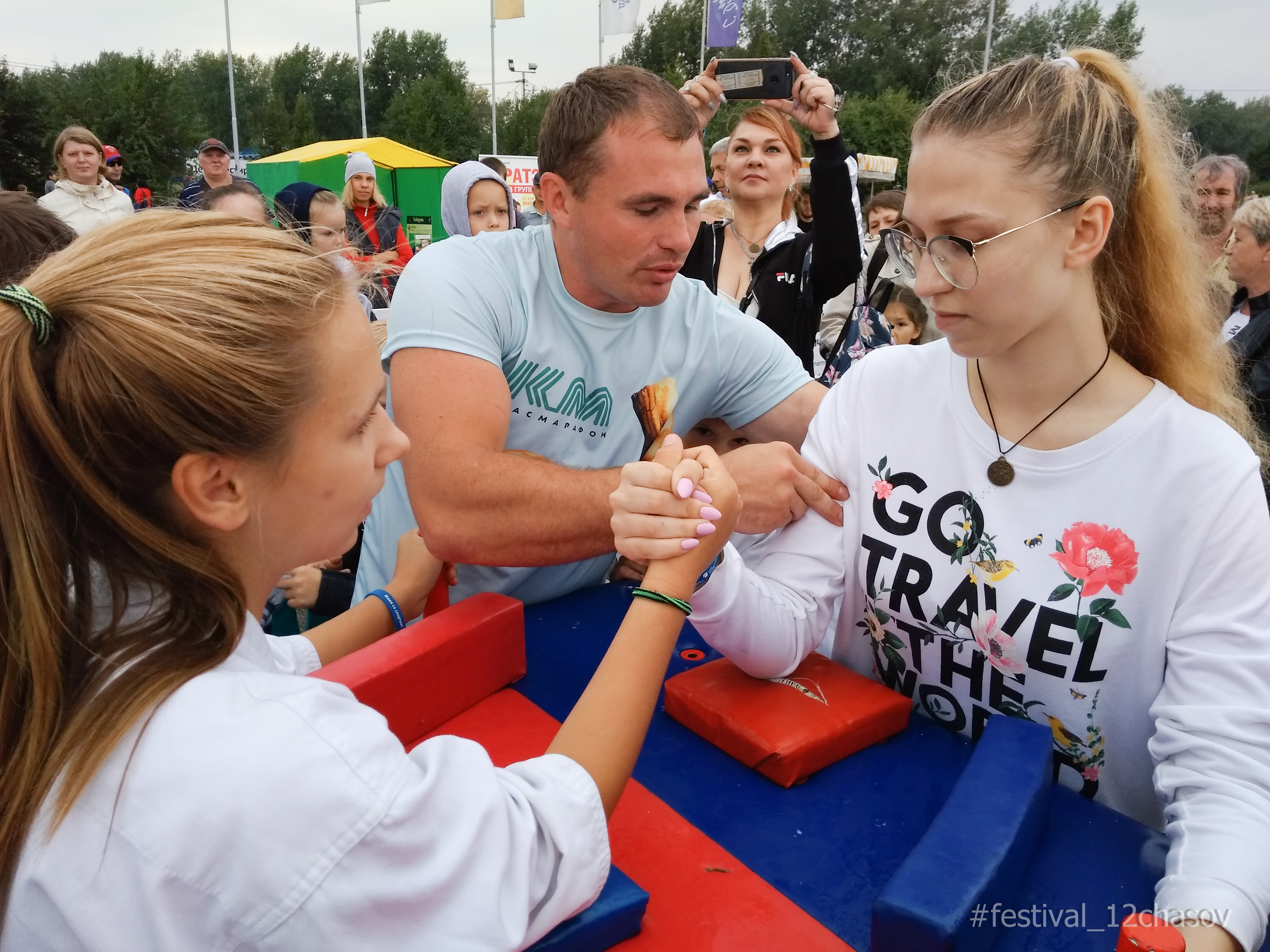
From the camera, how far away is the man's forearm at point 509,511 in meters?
1.86

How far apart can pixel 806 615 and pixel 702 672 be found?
9.2 inches

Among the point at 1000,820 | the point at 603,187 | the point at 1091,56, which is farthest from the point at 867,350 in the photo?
the point at 1000,820

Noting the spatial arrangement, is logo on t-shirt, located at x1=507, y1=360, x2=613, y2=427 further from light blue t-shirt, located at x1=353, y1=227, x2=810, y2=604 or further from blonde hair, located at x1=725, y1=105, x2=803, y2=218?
blonde hair, located at x1=725, y1=105, x2=803, y2=218

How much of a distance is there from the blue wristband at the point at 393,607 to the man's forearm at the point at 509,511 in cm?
15

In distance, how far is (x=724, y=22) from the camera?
273 inches

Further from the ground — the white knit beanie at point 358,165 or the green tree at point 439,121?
the green tree at point 439,121

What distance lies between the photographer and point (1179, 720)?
1.22 metres

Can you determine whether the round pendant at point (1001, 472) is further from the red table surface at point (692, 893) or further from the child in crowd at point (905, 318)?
the child in crowd at point (905, 318)

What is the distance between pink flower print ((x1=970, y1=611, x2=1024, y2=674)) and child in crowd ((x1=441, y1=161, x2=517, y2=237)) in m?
4.88

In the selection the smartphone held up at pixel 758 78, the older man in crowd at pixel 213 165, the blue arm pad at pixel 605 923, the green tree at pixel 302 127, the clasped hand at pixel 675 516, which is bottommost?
the blue arm pad at pixel 605 923

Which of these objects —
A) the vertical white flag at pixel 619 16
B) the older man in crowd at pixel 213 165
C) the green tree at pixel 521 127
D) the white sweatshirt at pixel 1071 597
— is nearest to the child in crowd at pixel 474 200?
the older man in crowd at pixel 213 165

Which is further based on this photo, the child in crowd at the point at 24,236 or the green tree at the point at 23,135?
the green tree at the point at 23,135

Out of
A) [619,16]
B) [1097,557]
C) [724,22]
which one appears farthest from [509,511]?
[619,16]

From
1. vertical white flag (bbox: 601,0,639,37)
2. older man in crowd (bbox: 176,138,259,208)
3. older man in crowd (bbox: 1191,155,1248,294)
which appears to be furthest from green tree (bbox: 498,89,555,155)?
older man in crowd (bbox: 1191,155,1248,294)
